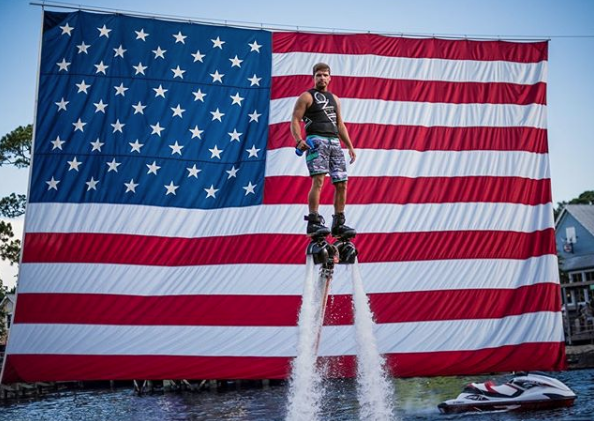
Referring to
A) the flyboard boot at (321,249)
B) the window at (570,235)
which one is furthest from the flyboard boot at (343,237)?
the window at (570,235)

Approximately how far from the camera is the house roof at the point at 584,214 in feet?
139

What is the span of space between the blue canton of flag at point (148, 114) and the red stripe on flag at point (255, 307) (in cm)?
178

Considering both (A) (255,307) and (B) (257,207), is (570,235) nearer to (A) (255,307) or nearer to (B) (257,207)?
(B) (257,207)

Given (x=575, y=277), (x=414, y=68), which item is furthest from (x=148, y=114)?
(x=575, y=277)

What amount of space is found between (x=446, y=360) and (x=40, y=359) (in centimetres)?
733

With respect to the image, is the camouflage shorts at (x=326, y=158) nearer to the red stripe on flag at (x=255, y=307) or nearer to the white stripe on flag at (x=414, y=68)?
the red stripe on flag at (x=255, y=307)

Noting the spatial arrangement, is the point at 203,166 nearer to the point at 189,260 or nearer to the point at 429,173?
the point at 189,260

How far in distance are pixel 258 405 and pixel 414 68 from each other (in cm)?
1156

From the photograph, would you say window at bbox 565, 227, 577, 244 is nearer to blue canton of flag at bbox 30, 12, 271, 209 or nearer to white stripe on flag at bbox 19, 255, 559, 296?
white stripe on flag at bbox 19, 255, 559, 296

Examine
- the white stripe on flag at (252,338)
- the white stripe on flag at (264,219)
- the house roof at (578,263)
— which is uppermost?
the house roof at (578,263)

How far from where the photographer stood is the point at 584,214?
43594 mm

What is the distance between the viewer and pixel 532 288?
45.0 feet

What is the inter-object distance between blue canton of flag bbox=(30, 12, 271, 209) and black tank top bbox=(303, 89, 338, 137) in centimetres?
553

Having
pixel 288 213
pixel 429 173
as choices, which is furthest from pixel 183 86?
pixel 429 173
